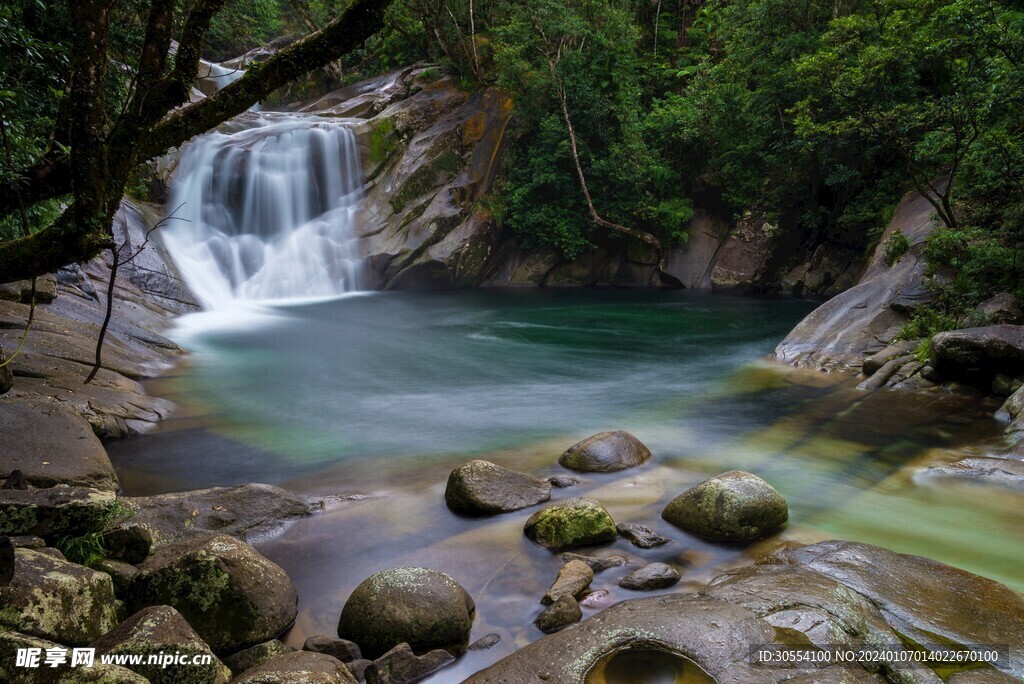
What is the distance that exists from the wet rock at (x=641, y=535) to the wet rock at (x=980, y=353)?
20.9 ft

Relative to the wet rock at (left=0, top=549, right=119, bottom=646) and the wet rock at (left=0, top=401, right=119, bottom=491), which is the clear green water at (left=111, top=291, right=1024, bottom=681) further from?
the wet rock at (left=0, top=549, right=119, bottom=646)

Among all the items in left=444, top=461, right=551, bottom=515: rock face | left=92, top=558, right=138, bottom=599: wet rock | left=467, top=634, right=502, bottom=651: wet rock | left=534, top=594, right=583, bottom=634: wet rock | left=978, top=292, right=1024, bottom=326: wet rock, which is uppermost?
left=978, top=292, right=1024, bottom=326: wet rock

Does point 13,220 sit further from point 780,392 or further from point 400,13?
point 400,13

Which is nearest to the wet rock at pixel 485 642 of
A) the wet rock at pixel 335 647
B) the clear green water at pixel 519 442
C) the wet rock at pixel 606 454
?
the clear green water at pixel 519 442

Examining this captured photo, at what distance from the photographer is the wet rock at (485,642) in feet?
13.1

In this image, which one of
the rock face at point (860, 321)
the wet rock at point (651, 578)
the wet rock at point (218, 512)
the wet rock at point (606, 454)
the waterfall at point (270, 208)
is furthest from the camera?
the waterfall at point (270, 208)

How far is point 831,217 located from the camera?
70.5 ft

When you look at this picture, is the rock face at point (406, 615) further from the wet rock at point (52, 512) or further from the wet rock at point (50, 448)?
the wet rock at point (50, 448)

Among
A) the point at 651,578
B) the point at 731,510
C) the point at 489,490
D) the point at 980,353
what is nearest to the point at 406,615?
the point at 651,578

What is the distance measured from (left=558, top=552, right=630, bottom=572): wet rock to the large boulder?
2.10 m

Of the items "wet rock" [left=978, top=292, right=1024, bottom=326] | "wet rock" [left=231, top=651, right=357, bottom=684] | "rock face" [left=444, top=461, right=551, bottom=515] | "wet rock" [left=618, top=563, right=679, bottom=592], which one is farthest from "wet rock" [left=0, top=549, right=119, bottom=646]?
"wet rock" [left=978, top=292, right=1024, bottom=326]

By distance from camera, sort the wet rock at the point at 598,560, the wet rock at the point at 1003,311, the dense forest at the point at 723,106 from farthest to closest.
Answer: the dense forest at the point at 723,106, the wet rock at the point at 1003,311, the wet rock at the point at 598,560

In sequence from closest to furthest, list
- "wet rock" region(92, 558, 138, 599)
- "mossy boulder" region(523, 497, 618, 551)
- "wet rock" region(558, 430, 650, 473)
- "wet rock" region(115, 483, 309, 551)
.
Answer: "wet rock" region(92, 558, 138, 599)
"wet rock" region(115, 483, 309, 551)
"mossy boulder" region(523, 497, 618, 551)
"wet rock" region(558, 430, 650, 473)

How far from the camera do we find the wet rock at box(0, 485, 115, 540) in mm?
3896
